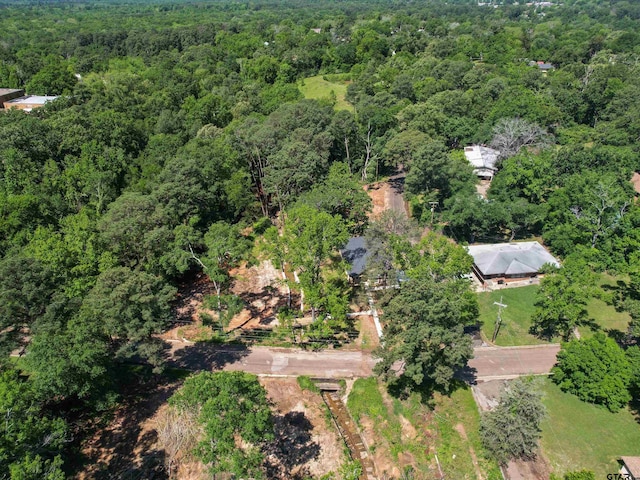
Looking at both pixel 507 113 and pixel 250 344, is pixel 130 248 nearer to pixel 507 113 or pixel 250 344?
pixel 250 344

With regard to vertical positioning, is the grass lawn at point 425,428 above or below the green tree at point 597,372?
below

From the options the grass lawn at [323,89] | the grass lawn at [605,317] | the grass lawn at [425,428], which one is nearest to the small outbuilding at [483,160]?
the grass lawn at [605,317]

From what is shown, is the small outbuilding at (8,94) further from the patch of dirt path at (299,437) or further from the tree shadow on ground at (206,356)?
the patch of dirt path at (299,437)

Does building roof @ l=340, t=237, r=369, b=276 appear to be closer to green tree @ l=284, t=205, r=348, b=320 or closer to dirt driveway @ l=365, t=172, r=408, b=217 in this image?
green tree @ l=284, t=205, r=348, b=320

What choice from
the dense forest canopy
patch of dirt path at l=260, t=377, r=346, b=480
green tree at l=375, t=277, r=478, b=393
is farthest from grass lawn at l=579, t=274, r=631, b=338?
patch of dirt path at l=260, t=377, r=346, b=480

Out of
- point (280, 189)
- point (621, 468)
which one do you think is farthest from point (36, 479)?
point (280, 189)

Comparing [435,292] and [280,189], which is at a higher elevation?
[435,292]
